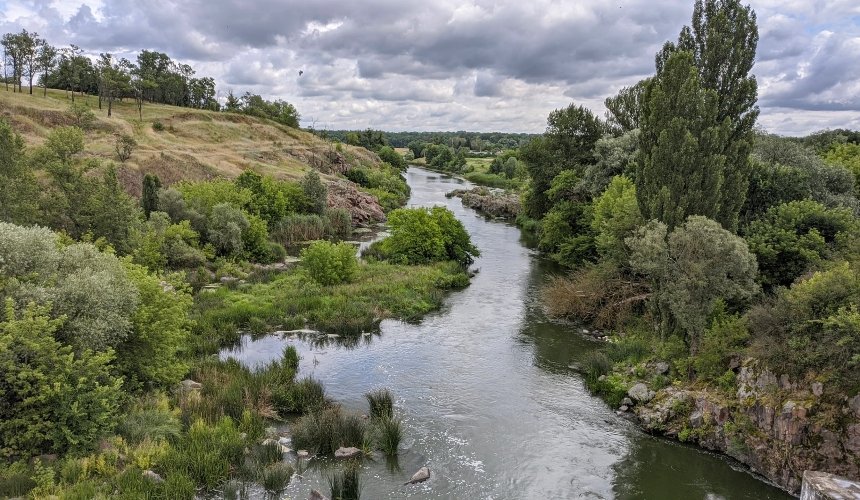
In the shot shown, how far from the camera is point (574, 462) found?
52.5 feet

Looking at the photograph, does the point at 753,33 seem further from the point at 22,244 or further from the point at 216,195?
the point at 216,195

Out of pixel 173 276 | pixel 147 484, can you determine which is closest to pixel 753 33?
pixel 173 276

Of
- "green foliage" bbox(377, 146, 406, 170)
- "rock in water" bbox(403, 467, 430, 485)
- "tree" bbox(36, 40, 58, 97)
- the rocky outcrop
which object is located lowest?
"rock in water" bbox(403, 467, 430, 485)

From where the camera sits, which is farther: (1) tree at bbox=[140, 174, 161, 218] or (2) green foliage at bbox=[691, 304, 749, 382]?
(1) tree at bbox=[140, 174, 161, 218]

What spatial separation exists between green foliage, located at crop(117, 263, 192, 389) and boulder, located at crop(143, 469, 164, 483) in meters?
Answer: 3.99

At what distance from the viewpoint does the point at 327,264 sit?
33406 millimetres

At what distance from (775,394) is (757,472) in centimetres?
236

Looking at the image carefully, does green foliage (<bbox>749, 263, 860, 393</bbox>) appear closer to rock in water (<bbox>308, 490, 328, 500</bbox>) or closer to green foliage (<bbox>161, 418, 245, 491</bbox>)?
rock in water (<bbox>308, 490, 328, 500</bbox>)

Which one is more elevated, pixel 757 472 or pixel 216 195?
pixel 216 195

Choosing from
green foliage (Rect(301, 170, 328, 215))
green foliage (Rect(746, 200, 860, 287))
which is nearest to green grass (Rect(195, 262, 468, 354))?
green foliage (Rect(746, 200, 860, 287))

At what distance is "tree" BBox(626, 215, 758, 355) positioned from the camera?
1806 cm

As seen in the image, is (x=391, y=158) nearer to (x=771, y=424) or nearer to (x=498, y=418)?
(x=498, y=418)

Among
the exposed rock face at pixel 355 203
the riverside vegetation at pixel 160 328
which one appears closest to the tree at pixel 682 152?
the riverside vegetation at pixel 160 328

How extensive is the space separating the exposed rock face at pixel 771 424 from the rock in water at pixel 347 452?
31.6 feet
